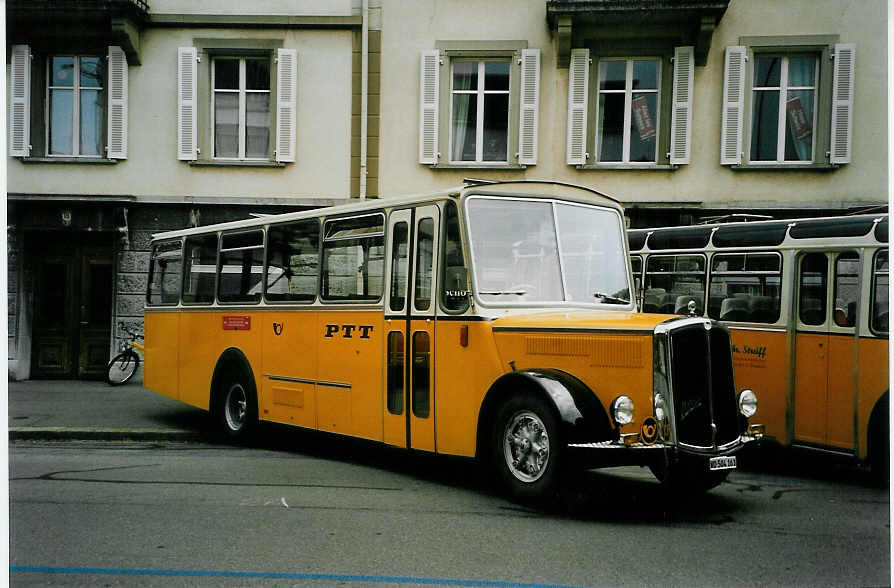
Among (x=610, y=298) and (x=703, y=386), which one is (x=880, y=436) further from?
(x=610, y=298)

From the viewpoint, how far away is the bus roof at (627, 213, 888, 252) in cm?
801

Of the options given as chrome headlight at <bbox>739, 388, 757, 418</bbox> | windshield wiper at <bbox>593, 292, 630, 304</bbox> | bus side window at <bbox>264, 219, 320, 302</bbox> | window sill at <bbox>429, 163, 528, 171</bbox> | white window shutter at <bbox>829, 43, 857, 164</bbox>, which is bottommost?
chrome headlight at <bbox>739, 388, 757, 418</bbox>

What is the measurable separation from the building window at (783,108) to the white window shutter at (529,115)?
345cm

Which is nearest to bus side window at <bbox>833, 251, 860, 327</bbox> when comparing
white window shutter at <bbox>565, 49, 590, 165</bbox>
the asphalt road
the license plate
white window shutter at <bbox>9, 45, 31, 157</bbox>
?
the asphalt road

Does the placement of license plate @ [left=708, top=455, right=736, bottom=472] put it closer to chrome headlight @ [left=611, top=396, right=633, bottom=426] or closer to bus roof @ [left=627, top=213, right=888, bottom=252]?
chrome headlight @ [left=611, top=396, right=633, bottom=426]

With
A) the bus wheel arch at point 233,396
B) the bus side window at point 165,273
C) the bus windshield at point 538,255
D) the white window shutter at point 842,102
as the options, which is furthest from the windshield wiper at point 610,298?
the bus side window at point 165,273

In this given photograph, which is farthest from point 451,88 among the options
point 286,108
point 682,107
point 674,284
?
point 674,284

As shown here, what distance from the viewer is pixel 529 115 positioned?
591 inches

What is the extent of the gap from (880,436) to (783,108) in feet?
26.3

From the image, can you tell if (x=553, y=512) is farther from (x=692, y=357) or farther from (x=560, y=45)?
(x=560, y=45)

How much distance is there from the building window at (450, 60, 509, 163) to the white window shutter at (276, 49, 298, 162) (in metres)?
2.65

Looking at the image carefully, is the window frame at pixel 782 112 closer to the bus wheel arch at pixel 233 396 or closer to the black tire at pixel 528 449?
the bus wheel arch at pixel 233 396

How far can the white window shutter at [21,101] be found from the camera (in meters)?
14.4

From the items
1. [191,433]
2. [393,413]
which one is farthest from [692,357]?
[191,433]
